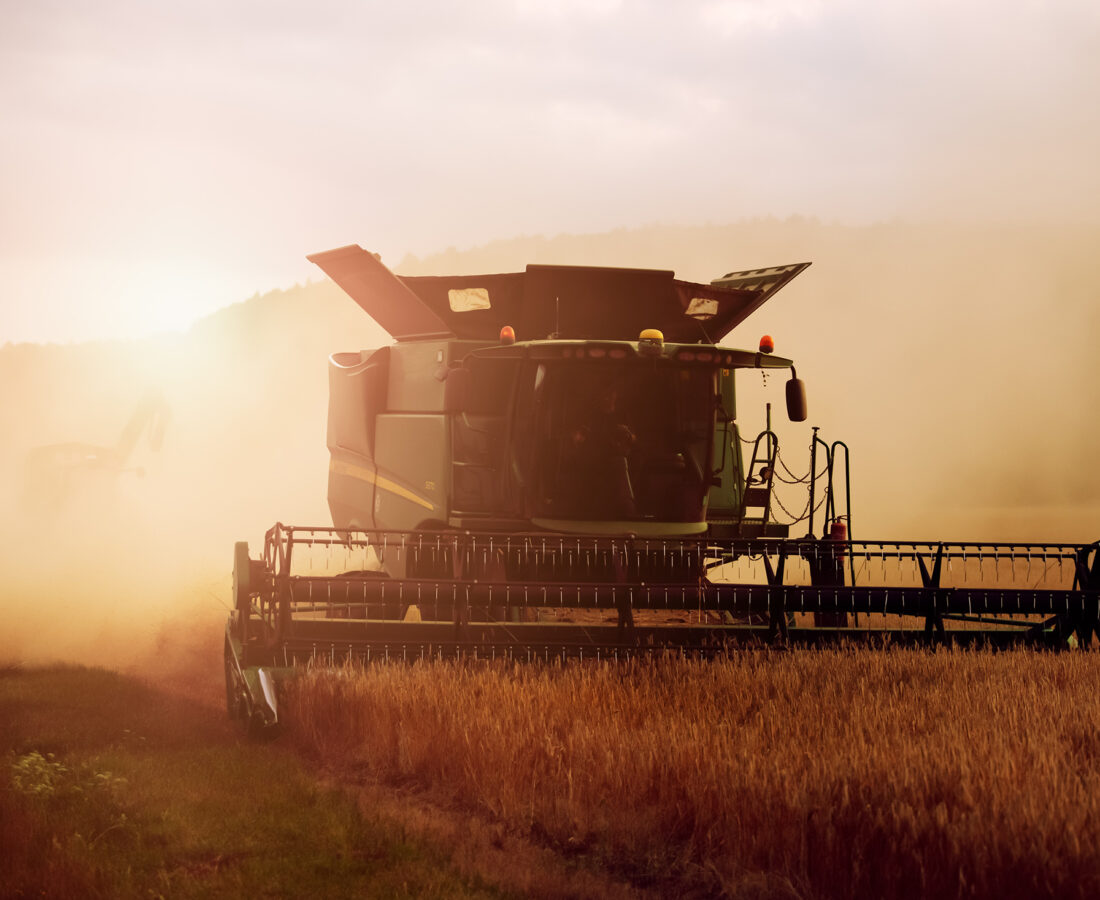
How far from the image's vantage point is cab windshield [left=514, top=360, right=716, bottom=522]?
10086mm

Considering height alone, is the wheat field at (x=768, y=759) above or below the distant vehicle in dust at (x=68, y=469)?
below

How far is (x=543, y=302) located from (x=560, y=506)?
2.06 meters

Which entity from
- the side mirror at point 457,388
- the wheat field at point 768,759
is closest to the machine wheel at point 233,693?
the wheat field at point 768,759

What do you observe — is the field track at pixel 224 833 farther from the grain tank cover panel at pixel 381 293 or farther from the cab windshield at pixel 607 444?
the grain tank cover panel at pixel 381 293

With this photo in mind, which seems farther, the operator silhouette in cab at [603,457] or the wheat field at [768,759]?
the operator silhouette in cab at [603,457]

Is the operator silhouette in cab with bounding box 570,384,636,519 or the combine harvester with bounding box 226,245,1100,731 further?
the operator silhouette in cab with bounding box 570,384,636,519

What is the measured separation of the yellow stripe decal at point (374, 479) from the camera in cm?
1117

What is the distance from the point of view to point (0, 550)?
2311 cm

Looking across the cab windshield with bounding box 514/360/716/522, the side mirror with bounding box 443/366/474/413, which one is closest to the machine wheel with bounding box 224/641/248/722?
the side mirror with bounding box 443/366/474/413

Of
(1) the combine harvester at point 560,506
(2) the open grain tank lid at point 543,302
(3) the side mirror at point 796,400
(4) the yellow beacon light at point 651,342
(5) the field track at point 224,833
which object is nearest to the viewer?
(5) the field track at point 224,833

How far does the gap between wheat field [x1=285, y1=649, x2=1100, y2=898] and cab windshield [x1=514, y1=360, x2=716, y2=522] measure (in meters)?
1.64

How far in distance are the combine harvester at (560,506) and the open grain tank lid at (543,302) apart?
20mm

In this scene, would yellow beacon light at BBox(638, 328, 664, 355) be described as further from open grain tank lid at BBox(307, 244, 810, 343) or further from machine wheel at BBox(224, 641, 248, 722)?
machine wheel at BBox(224, 641, 248, 722)

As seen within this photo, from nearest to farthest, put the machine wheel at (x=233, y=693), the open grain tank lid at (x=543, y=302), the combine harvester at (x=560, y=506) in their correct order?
the machine wheel at (x=233, y=693) < the combine harvester at (x=560, y=506) < the open grain tank lid at (x=543, y=302)
